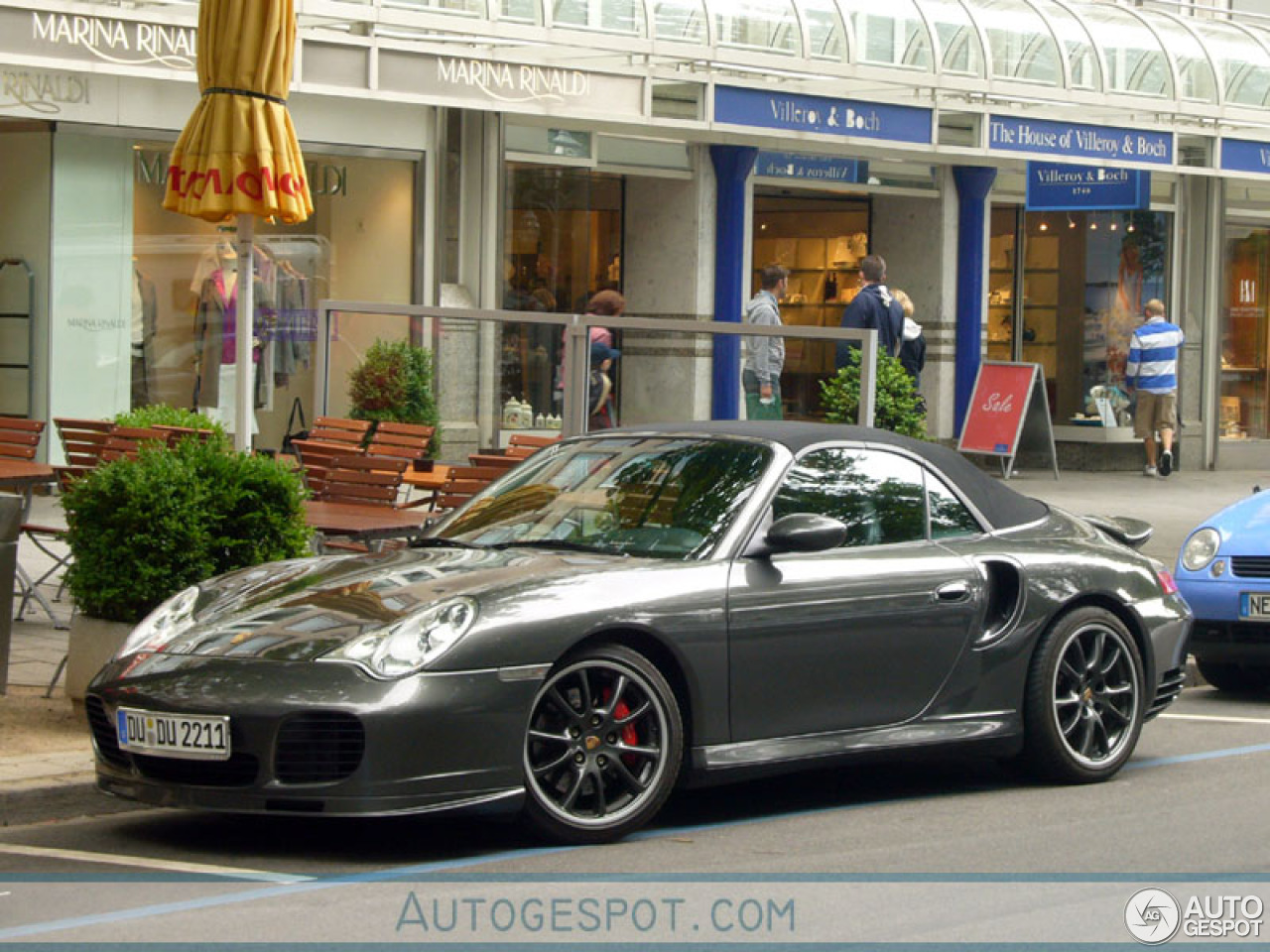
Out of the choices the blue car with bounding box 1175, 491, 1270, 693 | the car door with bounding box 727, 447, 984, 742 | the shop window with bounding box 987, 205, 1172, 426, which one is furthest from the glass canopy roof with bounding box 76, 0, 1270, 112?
the car door with bounding box 727, 447, 984, 742

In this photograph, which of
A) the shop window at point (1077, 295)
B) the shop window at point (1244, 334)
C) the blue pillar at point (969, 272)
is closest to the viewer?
the blue pillar at point (969, 272)

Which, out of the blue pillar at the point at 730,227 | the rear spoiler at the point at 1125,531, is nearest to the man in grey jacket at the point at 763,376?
the rear spoiler at the point at 1125,531

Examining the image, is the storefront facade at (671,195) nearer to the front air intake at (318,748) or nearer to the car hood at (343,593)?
the car hood at (343,593)

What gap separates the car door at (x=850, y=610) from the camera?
22.8ft

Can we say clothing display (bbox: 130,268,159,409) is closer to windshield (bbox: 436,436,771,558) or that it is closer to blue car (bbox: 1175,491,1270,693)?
blue car (bbox: 1175,491,1270,693)

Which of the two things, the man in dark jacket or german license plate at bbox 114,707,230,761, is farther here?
the man in dark jacket

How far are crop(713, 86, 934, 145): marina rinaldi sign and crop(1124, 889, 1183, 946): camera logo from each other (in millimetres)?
13418

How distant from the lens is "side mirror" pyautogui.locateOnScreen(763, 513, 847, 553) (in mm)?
7000

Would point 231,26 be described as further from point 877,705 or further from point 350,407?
point 877,705

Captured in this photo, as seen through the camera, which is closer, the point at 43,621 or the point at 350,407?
the point at 43,621

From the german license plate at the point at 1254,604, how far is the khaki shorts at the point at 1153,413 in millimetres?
13876

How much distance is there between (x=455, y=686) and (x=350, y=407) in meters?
6.01

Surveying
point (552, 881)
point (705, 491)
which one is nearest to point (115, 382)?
point (705, 491)

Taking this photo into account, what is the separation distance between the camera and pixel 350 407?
12.0m
